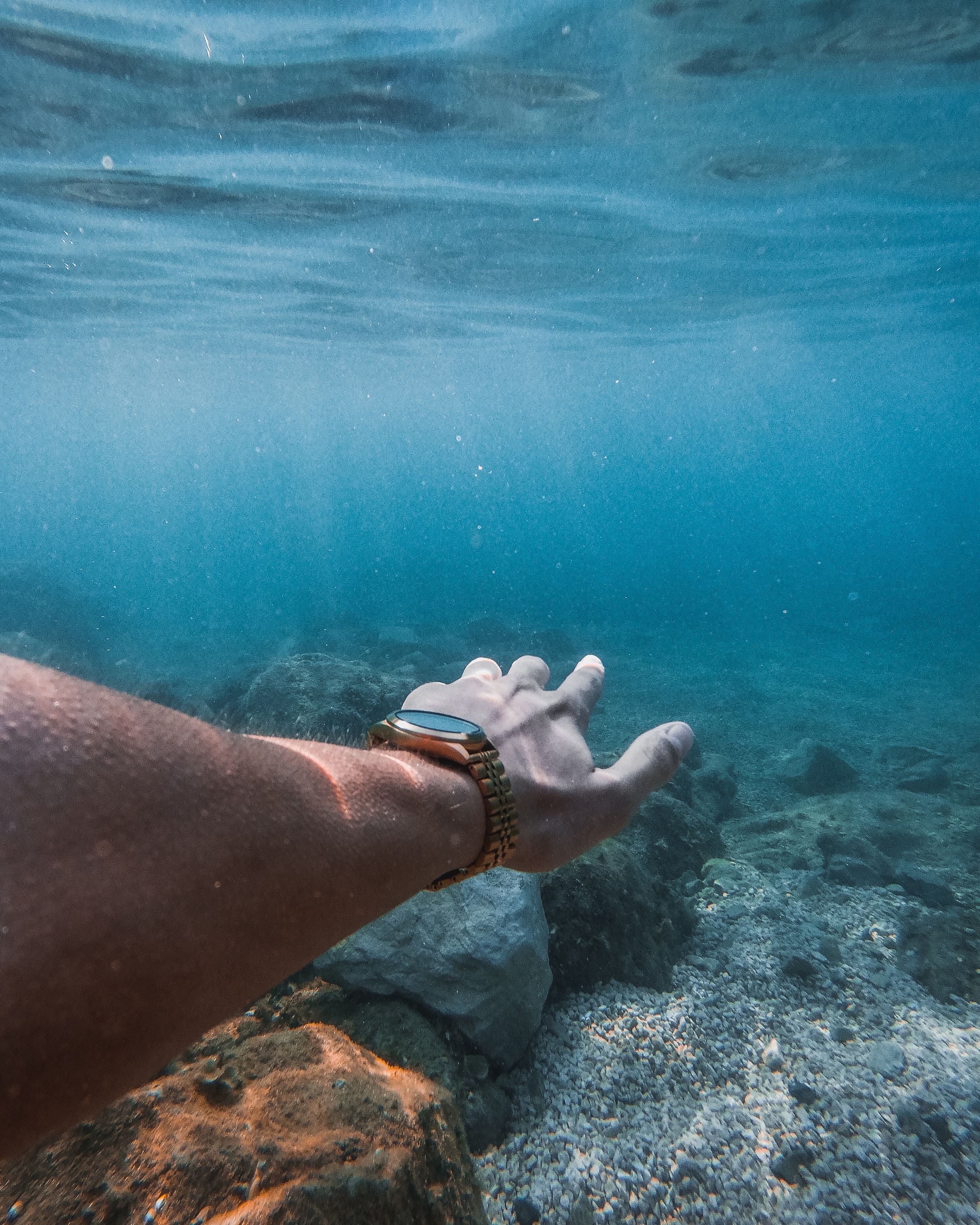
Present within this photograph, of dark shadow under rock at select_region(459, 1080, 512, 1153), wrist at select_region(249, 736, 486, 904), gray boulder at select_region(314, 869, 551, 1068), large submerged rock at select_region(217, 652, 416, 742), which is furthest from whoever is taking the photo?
large submerged rock at select_region(217, 652, 416, 742)

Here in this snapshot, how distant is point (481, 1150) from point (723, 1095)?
162cm

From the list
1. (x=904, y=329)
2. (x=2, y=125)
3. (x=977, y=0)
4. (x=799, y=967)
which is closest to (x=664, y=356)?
(x=904, y=329)

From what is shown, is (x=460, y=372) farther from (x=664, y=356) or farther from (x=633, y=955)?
(x=633, y=955)

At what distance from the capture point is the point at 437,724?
6.86 ft

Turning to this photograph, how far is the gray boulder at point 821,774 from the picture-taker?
11305 millimetres

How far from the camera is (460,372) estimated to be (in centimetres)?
4006

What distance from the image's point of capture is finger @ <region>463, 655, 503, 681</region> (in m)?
2.72

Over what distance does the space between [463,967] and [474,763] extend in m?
3.05

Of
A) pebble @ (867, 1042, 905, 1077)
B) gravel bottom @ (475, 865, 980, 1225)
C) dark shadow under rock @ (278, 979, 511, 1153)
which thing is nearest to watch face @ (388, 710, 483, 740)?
dark shadow under rock @ (278, 979, 511, 1153)

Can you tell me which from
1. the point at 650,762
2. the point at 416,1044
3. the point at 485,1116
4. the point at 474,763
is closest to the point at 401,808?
the point at 474,763

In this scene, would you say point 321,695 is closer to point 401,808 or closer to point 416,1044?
point 416,1044

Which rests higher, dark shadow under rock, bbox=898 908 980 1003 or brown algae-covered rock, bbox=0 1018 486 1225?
brown algae-covered rock, bbox=0 1018 486 1225

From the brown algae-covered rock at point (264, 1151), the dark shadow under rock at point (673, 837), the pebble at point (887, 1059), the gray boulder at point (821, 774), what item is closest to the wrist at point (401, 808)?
the brown algae-covered rock at point (264, 1151)

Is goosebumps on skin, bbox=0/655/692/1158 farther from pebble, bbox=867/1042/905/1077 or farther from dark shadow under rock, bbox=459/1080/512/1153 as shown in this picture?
pebble, bbox=867/1042/905/1077
